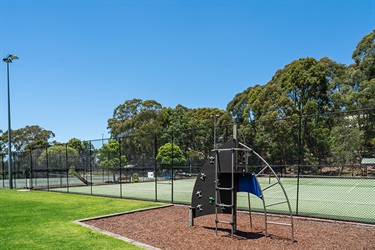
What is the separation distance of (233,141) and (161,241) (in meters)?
2.80

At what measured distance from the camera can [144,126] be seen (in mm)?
56781

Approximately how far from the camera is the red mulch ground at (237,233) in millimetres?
6500

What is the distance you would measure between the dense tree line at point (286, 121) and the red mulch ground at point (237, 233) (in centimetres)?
232

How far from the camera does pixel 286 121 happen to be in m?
22.2

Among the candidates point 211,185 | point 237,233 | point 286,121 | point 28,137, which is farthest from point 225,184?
point 28,137

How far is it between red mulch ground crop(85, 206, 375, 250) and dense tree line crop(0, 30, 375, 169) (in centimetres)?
232

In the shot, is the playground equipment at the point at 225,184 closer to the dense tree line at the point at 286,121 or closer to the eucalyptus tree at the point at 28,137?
the dense tree line at the point at 286,121

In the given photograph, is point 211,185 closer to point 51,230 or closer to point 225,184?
point 225,184

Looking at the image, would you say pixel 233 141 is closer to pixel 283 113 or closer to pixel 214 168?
pixel 214 168

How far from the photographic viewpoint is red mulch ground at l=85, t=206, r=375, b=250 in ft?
21.3

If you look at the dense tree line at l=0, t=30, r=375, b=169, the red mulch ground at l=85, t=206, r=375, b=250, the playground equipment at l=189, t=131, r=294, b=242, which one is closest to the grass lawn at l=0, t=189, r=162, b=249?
the red mulch ground at l=85, t=206, r=375, b=250

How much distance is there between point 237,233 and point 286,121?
52.4 ft

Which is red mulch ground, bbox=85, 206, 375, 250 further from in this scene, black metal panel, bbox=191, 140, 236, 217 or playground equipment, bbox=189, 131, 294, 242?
black metal panel, bbox=191, 140, 236, 217

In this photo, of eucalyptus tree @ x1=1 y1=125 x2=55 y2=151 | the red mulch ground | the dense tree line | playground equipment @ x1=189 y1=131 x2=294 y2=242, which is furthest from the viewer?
eucalyptus tree @ x1=1 y1=125 x2=55 y2=151
